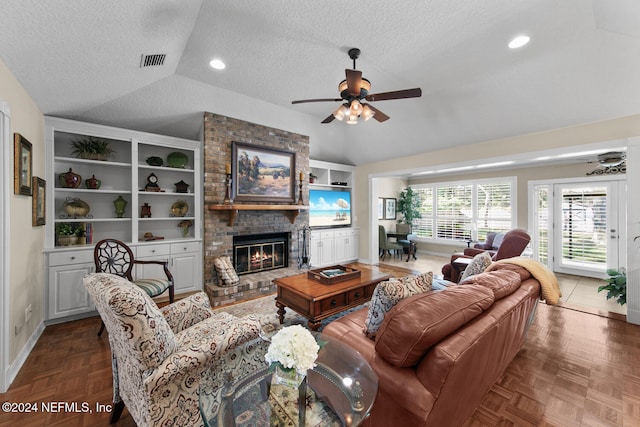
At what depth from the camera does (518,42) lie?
2.60 metres

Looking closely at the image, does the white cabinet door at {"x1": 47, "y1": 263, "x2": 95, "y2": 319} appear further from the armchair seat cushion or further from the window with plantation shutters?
the window with plantation shutters

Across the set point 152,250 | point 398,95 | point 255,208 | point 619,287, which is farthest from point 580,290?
point 152,250

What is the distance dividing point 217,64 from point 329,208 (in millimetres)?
3724

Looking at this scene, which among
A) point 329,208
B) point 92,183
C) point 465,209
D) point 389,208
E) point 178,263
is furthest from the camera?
point 389,208

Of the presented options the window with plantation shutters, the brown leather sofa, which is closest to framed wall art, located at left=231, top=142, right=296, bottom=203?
the brown leather sofa

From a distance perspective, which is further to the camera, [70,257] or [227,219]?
[227,219]

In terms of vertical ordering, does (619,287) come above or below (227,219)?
below

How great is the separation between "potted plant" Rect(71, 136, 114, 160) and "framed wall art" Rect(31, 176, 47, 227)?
63 centimetres

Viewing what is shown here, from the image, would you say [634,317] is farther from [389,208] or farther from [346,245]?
[389,208]

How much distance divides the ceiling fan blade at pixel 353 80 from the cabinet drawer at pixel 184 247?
10.3ft

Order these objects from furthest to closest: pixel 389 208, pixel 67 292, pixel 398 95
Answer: pixel 389 208
pixel 67 292
pixel 398 95

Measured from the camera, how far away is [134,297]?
1224 mm

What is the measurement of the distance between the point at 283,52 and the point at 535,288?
3.26 meters

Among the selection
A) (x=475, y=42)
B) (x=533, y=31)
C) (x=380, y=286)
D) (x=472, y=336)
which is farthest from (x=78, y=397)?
(x=533, y=31)
